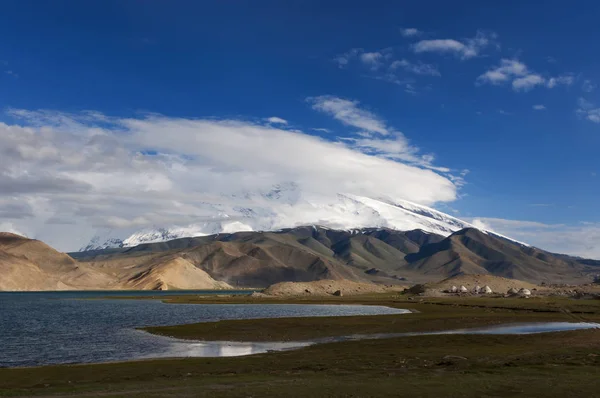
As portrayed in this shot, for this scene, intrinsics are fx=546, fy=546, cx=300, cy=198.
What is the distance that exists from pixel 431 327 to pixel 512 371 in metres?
41.2

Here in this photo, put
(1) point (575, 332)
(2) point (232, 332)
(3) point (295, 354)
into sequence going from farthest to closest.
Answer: (2) point (232, 332) < (1) point (575, 332) < (3) point (295, 354)

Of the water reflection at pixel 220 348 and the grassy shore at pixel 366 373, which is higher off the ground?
the grassy shore at pixel 366 373

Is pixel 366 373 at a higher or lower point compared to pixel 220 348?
higher

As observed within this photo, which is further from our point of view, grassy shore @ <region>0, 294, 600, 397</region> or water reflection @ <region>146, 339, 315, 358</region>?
water reflection @ <region>146, 339, 315, 358</region>

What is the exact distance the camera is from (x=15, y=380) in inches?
1283

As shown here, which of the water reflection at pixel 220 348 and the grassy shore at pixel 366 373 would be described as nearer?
the grassy shore at pixel 366 373

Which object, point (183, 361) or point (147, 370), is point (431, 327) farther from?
point (147, 370)

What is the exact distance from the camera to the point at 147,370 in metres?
35.3

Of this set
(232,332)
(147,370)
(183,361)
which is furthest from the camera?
(232,332)

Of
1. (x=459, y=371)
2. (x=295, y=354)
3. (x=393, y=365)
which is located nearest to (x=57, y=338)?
(x=295, y=354)

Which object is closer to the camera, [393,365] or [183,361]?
[393,365]

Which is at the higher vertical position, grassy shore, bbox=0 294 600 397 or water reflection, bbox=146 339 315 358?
grassy shore, bbox=0 294 600 397

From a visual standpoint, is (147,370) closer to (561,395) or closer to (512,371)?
(512,371)

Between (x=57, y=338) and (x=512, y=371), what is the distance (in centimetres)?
5148
